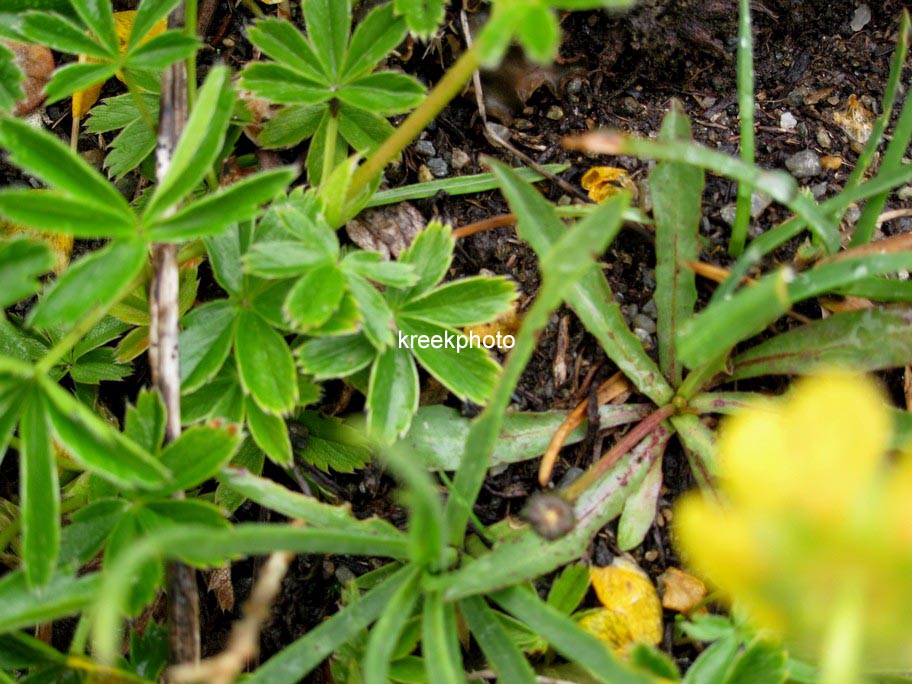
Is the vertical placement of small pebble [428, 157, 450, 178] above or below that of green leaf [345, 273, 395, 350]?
above

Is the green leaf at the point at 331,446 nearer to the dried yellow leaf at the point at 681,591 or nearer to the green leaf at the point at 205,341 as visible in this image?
the green leaf at the point at 205,341

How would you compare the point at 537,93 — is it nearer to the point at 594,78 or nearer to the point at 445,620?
the point at 594,78

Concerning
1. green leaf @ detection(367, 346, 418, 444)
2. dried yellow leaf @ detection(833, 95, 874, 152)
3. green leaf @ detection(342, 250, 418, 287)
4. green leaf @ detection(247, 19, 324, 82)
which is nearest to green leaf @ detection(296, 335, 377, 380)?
green leaf @ detection(367, 346, 418, 444)

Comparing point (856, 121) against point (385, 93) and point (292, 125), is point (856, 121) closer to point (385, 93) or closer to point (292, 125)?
point (385, 93)

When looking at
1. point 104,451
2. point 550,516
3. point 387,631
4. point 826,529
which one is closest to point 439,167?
point 550,516

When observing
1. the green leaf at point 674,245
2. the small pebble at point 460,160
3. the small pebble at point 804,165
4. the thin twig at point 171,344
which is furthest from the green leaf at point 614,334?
the thin twig at point 171,344

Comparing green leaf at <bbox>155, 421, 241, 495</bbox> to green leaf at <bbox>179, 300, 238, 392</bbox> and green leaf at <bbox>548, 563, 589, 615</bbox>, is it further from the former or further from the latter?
green leaf at <bbox>548, 563, 589, 615</bbox>
